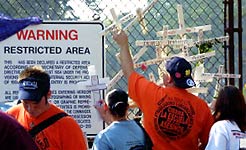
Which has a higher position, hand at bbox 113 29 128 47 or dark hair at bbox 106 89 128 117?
hand at bbox 113 29 128 47

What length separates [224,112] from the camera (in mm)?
5316

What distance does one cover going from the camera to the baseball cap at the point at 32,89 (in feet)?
15.0

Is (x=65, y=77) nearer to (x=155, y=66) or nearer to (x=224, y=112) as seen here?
(x=155, y=66)

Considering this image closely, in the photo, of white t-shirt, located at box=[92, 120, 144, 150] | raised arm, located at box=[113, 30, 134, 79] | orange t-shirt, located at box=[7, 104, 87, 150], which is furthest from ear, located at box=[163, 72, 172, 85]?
orange t-shirt, located at box=[7, 104, 87, 150]

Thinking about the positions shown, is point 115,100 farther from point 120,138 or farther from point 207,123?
point 207,123

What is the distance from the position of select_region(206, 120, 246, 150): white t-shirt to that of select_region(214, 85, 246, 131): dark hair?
13 centimetres

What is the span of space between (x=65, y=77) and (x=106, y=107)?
1.14 metres

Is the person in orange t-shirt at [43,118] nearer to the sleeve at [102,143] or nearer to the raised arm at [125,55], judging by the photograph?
the sleeve at [102,143]

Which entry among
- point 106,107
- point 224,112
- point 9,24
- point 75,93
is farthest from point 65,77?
point 224,112

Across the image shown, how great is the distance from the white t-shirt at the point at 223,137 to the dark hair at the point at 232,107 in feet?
0.42

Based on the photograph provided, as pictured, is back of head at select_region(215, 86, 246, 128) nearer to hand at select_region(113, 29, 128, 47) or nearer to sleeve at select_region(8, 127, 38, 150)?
hand at select_region(113, 29, 128, 47)

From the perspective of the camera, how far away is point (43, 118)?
4.63 meters

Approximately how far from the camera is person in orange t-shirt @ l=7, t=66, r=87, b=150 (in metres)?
4.56

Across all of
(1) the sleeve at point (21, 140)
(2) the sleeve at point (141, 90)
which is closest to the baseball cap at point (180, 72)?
(2) the sleeve at point (141, 90)
